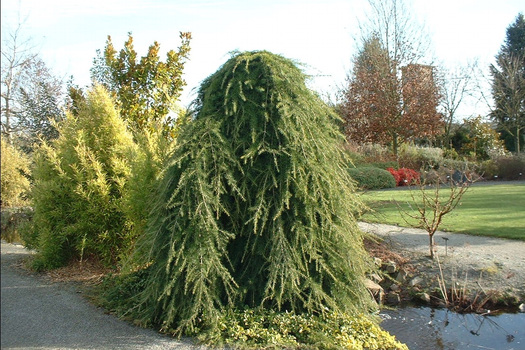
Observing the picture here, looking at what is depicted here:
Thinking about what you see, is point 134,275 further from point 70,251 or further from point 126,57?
point 126,57

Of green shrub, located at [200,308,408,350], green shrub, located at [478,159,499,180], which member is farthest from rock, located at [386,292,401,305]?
green shrub, located at [478,159,499,180]

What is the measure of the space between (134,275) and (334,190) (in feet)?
9.36

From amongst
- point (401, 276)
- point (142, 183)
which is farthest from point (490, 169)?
point (142, 183)

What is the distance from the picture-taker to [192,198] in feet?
15.2

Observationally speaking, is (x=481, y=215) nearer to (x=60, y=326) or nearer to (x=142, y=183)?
(x=142, y=183)

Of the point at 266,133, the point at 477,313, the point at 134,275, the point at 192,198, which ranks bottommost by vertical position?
the point at 477,313

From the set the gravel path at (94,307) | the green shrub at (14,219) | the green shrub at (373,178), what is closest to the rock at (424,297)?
the gravel path at (94,307)

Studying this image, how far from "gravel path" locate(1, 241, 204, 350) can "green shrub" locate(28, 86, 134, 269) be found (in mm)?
1544

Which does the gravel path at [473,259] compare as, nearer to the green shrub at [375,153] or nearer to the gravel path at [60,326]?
the gravel path at [60,326]

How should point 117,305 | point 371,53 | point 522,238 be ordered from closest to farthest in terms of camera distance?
point 117,305 < point 522,238 < point 371,53

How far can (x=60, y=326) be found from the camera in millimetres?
4621

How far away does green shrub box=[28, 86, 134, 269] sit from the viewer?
23.1 ft

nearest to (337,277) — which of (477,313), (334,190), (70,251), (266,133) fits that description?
(334,190)

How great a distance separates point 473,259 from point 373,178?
11533mm
